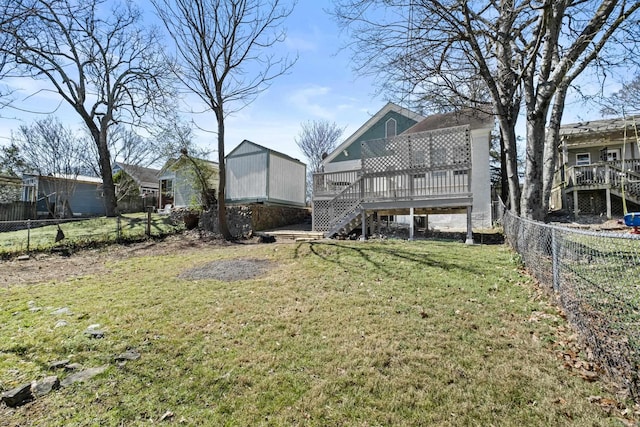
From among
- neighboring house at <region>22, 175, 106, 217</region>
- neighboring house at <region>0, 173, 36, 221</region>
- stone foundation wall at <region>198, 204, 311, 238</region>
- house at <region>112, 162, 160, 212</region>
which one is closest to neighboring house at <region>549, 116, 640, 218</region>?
stone foundation wall at <region>198, 204, 311, 238</region>

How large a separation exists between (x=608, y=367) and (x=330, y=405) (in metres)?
2.40

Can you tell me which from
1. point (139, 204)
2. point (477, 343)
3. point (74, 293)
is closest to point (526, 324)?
point (477, 343)

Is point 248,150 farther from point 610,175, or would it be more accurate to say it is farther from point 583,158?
point 583,158

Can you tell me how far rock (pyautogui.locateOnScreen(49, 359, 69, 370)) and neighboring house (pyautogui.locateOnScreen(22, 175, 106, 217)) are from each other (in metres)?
20.2

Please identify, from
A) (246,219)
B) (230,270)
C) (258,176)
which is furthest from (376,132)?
(230,270)

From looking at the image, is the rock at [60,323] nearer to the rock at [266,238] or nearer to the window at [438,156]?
the rock at [266,238]

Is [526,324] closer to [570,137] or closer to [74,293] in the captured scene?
[74,293]

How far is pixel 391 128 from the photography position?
16844 mm

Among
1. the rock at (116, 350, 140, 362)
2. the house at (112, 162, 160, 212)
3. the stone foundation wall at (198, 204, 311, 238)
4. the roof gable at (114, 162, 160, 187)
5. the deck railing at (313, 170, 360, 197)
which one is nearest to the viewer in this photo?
the rock at (116, 350, 140, 362)

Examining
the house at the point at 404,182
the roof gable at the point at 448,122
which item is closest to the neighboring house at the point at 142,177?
the house at the point at 404,182

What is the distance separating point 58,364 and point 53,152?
2148cm

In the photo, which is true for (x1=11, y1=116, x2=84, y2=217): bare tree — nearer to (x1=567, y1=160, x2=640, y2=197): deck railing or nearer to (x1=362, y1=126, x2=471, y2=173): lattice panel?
(x1=362, y1=126, x2=471, y2=173): lattice panel

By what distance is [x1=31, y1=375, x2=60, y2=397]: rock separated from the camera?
2562 millimetres

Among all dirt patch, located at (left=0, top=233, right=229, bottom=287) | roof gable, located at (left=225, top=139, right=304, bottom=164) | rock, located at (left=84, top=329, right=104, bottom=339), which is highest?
roof gable, located at (left=225, top=139, right=304, bottom=164)
